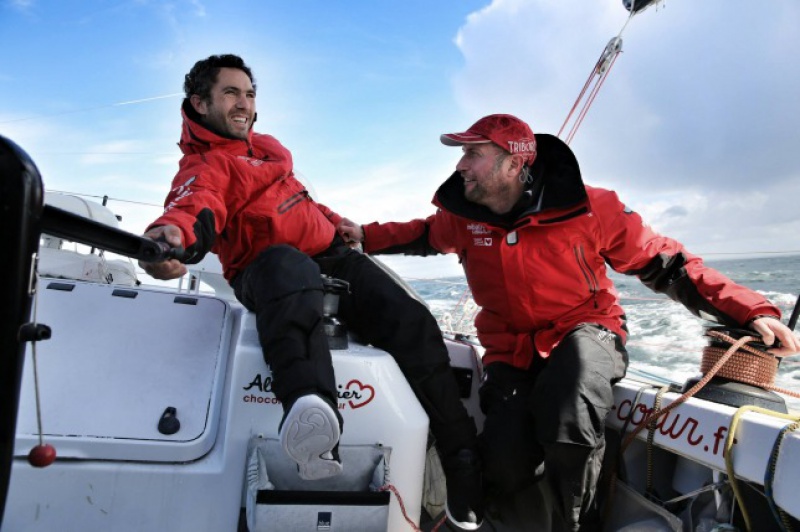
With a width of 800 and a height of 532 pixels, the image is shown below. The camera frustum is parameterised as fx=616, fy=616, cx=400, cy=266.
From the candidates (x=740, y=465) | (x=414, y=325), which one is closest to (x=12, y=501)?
(x=414, y=325)

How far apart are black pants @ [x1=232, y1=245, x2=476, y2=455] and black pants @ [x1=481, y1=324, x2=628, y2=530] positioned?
13 centimetres

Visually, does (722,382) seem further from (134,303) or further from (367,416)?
(134,303)

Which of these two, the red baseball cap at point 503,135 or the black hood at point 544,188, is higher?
the red baseball cap at point 503,135

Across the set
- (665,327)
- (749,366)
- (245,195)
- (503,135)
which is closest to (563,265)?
(503,135)

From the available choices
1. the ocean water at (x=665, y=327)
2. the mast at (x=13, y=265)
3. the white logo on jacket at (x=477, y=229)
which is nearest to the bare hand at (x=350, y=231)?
the white logo on jacket at (x=477, y=229)

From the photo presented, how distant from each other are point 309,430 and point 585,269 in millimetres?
1221

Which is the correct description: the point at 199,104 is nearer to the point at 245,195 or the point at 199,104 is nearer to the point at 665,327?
the point at 245,195

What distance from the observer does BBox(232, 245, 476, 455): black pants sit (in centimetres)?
152

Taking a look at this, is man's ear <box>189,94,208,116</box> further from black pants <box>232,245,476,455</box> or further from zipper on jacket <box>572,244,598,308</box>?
zipper on jacket <box>572,244,598,308</box>

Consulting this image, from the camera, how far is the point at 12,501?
149cm

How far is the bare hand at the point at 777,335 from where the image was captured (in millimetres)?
1758

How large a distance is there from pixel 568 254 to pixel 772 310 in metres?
0.63

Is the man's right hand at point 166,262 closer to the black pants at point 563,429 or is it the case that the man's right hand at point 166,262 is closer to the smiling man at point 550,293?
the smiling man at point 550,293

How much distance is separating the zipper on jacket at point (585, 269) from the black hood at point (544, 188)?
0.17 m
